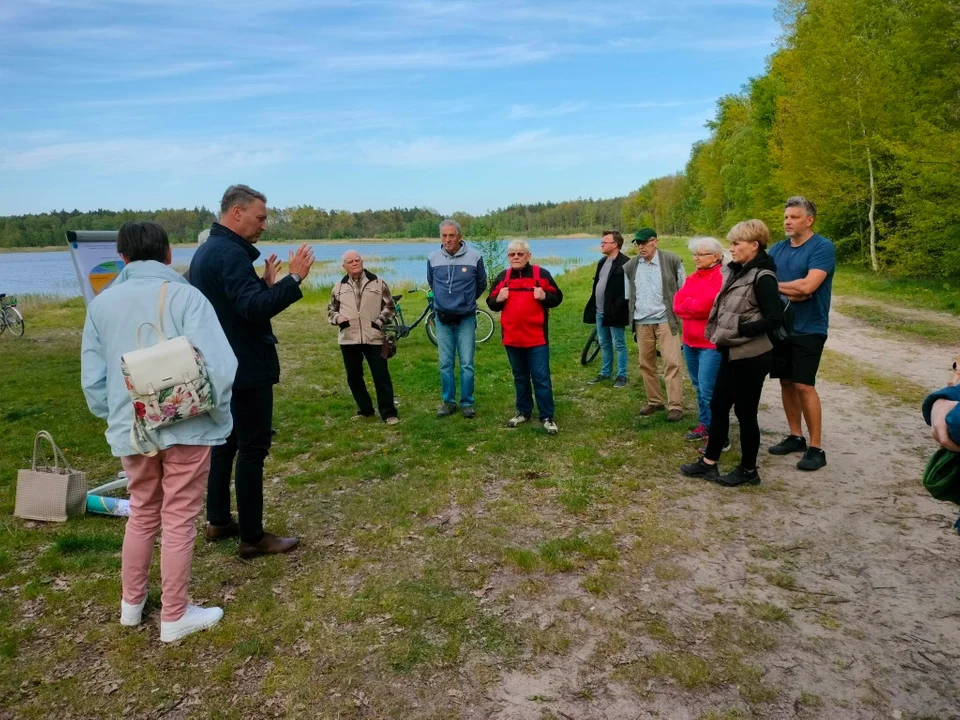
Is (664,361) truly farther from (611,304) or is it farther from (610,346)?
(610,346)

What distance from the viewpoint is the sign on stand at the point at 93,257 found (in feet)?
15.9

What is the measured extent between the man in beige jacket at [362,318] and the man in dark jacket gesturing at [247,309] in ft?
9.43

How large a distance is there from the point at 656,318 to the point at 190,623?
514 cm

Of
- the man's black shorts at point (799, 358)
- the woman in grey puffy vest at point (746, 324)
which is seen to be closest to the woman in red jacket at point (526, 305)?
the woman in grey puffy vest at point (746, 324)

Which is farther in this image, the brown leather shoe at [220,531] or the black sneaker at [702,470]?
the black sneaker at [702,470]

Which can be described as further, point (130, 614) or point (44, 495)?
point (44, 495)

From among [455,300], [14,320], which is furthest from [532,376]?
[14,320]

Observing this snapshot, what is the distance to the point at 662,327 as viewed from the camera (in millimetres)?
6629

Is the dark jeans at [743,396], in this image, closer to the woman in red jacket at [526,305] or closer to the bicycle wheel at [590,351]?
the woman in red jacket at [526,305]

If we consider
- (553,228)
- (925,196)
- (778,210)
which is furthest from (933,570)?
(553,228)

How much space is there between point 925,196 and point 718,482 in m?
14.1

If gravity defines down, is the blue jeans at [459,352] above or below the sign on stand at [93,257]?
below

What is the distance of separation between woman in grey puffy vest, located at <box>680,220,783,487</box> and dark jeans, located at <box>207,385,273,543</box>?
3160mm

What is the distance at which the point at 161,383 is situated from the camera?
9.25 feet
